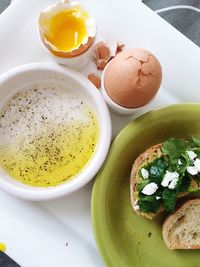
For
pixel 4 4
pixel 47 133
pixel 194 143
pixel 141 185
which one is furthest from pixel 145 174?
pixel 4 4

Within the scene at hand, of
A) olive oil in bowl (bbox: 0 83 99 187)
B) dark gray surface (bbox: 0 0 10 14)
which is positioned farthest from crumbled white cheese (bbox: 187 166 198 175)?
dark gray surface (bbox: 0 0 10 14)

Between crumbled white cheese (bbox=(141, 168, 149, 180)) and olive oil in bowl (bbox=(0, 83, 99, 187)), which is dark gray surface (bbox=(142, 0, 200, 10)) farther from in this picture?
crumbled white cheese (bbox=(141, 168, 149, 180))

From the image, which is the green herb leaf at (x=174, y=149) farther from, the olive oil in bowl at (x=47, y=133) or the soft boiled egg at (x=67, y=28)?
the soft boiled egg at (x=67, y=28)

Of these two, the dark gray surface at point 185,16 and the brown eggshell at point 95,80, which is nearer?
the brown eggshell at point 95,80

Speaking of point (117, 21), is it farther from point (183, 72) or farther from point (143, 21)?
point (183, 72)

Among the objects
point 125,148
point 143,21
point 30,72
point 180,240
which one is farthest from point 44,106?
point 180,240

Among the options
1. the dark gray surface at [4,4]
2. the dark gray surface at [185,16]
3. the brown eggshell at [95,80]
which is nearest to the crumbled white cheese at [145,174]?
the brown eggshell at [95,80]

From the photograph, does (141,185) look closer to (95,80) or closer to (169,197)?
(169,197)

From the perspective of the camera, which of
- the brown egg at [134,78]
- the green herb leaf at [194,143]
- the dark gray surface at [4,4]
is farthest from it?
the dark gray surface at [4,4]
